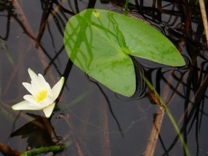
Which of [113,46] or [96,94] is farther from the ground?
[113,46]

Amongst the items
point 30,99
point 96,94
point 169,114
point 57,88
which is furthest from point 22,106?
point 169,114

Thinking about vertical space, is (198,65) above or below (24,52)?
above

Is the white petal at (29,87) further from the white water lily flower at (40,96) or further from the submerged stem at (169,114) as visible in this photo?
the submerged stem at (169,114)

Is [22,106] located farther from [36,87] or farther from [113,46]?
[113,46]

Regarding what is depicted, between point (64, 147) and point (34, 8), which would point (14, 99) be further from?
point (34, 8)

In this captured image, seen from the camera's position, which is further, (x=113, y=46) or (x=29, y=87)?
(x=113, y=46)

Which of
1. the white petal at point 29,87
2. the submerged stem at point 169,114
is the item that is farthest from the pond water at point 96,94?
the white petal at point 29,87

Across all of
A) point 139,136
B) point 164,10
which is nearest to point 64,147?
point 139,136

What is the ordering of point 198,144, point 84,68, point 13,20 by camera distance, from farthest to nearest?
point 13,20 → point 84,68 → point 198,144
